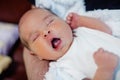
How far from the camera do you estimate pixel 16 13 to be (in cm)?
154

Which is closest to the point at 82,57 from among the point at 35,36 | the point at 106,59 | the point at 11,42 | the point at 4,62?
the point at 106,59

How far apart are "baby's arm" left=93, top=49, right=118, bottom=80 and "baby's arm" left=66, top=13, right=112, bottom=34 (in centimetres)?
14

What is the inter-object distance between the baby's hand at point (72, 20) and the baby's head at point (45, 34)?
0.20 feet

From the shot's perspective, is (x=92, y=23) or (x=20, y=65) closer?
(x=92, y=23)

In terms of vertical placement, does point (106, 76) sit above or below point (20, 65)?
above

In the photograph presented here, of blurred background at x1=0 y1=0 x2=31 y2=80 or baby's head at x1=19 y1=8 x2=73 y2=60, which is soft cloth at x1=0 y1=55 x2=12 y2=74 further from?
baby's head at x1=19 y1=8 x2=73 y2=60

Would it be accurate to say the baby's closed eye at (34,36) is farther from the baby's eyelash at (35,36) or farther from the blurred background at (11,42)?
the blurred background at (11,42)

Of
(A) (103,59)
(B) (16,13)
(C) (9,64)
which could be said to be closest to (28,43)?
(C) (9,64)

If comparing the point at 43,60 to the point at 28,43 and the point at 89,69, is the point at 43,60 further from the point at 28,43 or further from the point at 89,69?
the point at 89,69

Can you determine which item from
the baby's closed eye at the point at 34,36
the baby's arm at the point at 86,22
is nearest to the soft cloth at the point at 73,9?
the baby's arm at the point at 86,22

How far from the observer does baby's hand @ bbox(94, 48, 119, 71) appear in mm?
960

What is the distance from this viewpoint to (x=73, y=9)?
49.0 inches

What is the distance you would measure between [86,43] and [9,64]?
0.40 m

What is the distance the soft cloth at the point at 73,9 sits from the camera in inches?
45.2
